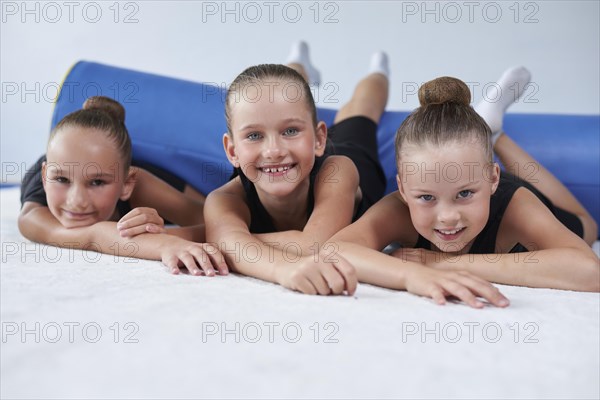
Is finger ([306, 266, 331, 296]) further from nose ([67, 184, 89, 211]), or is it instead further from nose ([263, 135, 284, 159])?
Answer: nose ([67, 184, 89, 211])

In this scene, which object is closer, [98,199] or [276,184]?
[276,184]

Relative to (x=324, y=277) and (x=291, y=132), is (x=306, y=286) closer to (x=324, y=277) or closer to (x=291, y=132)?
(x=324, y=277)

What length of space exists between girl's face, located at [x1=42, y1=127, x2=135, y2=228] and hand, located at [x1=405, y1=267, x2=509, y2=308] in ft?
2.25

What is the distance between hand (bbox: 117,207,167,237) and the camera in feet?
3.92

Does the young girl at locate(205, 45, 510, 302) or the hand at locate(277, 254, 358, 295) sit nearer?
the hand at locate(277, 254, 358, 295)

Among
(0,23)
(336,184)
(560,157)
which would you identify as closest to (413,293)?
(336,184)

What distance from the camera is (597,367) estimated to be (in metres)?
0.67

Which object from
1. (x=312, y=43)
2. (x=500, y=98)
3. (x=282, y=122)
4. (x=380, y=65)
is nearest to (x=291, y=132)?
(x=282, y=122)

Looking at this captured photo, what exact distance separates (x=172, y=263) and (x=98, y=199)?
0.36m

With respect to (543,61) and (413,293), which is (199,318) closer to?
(413,293)

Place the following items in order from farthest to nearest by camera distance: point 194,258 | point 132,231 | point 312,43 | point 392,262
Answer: point 312,43
point 132,231
point 194,258
point 392,262

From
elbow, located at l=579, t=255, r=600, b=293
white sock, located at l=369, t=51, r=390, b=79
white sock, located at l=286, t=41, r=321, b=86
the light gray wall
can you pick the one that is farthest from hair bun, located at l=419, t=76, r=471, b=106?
the light gray wall

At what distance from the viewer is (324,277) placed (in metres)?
0.89

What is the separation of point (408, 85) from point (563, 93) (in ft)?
2.00
